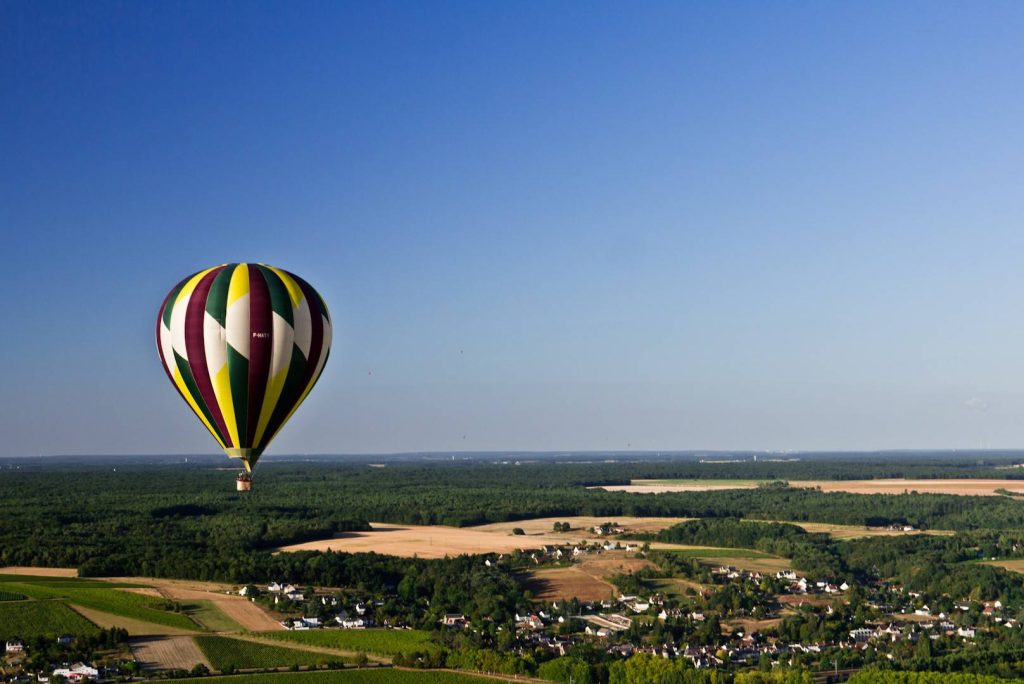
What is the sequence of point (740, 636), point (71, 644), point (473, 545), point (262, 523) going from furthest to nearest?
point (262, 523), point (473, 545), point (740, 636), point (71, 644)

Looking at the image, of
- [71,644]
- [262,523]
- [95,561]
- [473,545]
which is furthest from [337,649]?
[262,523]

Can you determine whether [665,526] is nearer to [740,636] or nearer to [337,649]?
[740,636]

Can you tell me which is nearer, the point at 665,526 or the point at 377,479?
the point at 665,526

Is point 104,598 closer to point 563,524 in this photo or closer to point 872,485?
point 563,524

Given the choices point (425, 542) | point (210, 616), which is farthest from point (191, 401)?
point (425, 542)

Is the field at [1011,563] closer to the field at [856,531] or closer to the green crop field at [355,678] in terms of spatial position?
the field at [856,531]
